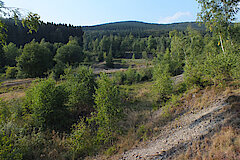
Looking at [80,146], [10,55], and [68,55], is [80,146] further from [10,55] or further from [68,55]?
[10,55]

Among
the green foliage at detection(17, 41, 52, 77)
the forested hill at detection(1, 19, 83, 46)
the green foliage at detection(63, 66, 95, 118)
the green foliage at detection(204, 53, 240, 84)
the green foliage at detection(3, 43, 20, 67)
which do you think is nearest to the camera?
the green foliage at detection(204, 53, 240, 84)

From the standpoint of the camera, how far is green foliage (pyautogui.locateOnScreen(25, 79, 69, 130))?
10.6 metres

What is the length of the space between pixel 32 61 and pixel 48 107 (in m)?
25.6

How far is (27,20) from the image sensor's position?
13.5 feet

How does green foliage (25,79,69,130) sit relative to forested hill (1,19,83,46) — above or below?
below

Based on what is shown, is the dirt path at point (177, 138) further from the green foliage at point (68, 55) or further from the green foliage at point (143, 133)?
the green foliage at point (68, 55)

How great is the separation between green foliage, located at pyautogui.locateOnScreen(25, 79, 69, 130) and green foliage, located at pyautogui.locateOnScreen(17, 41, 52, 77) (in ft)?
77.8

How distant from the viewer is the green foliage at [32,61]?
3158 cm

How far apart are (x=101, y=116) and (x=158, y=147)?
3563mm

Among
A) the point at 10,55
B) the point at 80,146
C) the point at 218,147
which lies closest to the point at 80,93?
the point at 80,146

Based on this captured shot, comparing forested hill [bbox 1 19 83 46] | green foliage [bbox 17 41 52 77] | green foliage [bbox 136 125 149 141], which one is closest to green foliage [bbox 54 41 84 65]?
green foliage [bbox 17 41 52 77]

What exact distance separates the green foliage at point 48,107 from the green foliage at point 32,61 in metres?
23.7

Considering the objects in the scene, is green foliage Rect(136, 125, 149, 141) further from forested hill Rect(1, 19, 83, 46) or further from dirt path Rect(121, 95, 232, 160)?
forested hill Rect(1, 19, 83, 46)

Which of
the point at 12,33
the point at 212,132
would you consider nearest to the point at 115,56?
the point at 12,33
